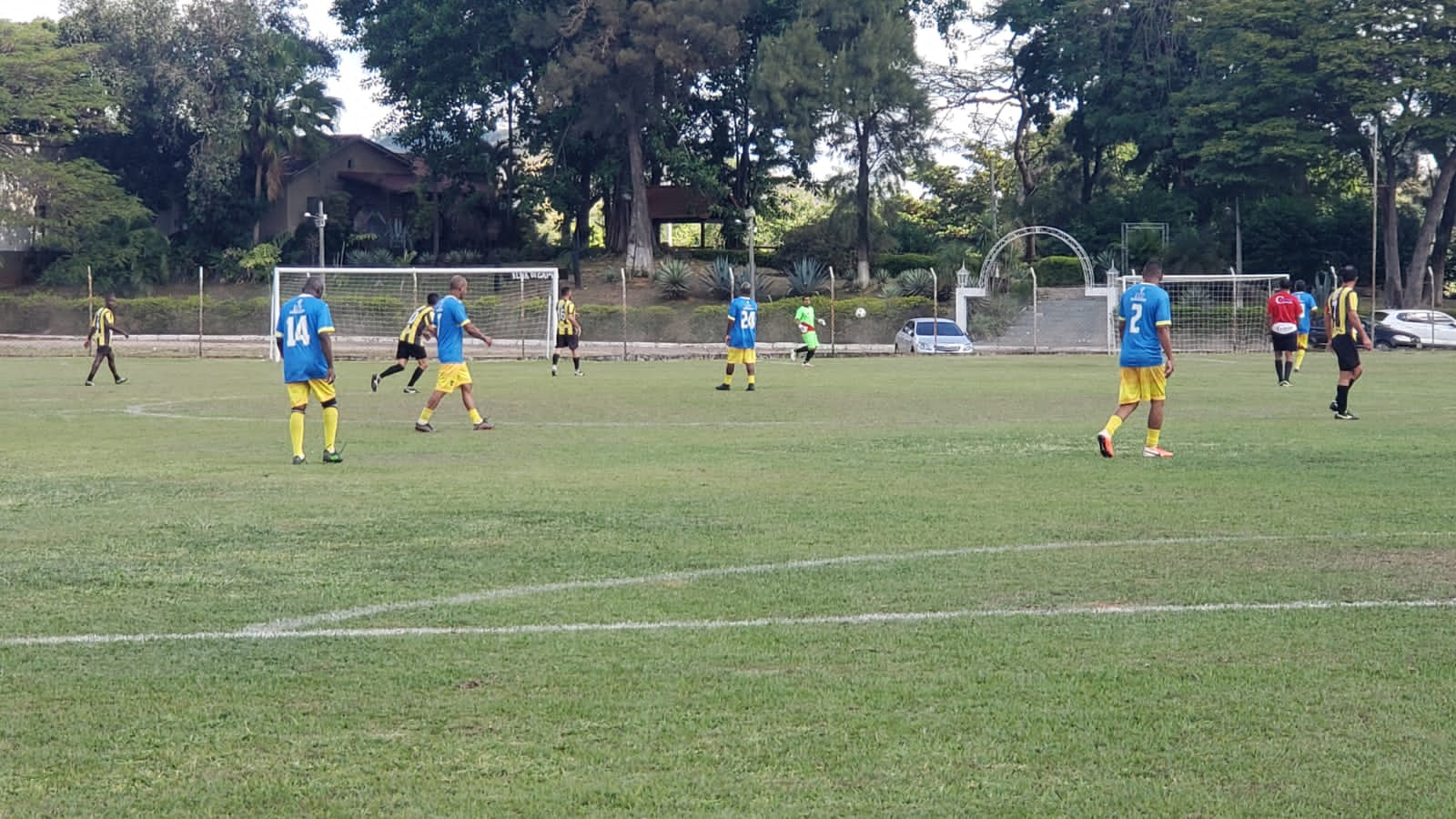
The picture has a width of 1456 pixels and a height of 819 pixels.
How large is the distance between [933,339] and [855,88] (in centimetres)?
2127

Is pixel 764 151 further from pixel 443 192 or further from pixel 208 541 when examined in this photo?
pixel 208 541

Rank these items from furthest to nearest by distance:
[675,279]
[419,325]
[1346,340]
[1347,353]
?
[675,279] < [419,325] < [1346,340] < [1347,353]

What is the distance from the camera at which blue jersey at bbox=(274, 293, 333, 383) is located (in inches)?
559

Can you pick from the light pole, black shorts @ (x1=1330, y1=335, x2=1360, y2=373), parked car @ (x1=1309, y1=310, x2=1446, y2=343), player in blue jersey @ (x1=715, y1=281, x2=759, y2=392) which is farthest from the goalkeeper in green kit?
parked car @ (x1=1309, y1=310, x2=1446, y2=343)

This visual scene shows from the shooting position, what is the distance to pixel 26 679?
6074 millimetres

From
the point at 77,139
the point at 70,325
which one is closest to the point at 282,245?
the point at 77,139

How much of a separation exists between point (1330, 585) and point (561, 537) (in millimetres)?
4346

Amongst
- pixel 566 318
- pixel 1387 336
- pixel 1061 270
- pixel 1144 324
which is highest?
pixel 1061 270

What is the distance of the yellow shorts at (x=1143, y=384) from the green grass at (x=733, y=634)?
1.84 feet

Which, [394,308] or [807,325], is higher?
[394,308]

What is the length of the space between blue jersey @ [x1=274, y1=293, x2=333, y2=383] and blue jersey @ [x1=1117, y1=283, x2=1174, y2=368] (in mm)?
7103

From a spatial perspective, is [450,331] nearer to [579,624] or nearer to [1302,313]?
[579,624]

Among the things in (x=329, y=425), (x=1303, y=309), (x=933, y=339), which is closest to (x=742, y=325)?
(x=1303, y=309)

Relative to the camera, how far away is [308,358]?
46.8ft
